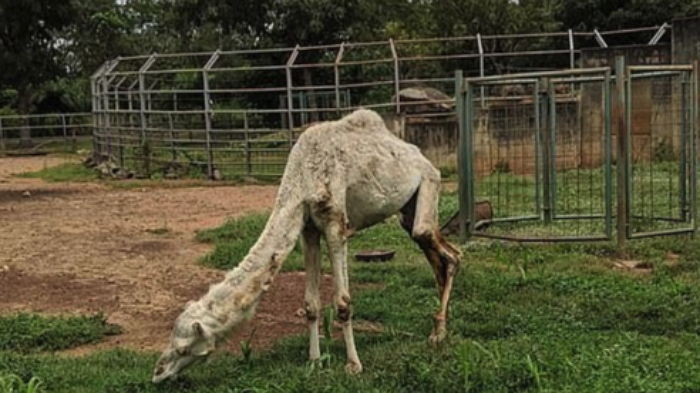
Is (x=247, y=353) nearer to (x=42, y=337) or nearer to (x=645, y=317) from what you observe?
(x=42, y=337)

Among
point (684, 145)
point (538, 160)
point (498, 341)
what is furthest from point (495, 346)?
point (538, 160)

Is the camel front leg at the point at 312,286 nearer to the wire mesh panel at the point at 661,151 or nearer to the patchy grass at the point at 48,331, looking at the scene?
the patchy grass at the point at 48,331

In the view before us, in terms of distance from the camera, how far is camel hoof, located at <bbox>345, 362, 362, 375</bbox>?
4.97 m

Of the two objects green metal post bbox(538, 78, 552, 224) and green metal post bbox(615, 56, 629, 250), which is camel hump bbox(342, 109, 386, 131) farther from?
green metal post bbox(538, 78, 552, 224)

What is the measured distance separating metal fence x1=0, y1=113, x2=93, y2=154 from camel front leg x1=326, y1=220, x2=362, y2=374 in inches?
976

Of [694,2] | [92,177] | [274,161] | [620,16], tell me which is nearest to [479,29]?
[620,16]

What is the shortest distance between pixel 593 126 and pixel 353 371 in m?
12.3

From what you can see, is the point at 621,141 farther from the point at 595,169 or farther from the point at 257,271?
the point at 595,169

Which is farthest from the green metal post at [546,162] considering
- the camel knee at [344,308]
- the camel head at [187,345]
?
the camel head at [187,345]

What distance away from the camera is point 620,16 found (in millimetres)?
28156

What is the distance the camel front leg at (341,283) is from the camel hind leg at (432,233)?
0.74 meters

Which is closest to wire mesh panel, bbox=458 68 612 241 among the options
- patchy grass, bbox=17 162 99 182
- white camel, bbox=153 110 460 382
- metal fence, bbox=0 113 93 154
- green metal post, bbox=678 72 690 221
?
green metal post, bbox=678 72 690 221

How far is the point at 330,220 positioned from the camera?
203 inches

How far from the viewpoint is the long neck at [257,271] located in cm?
471
